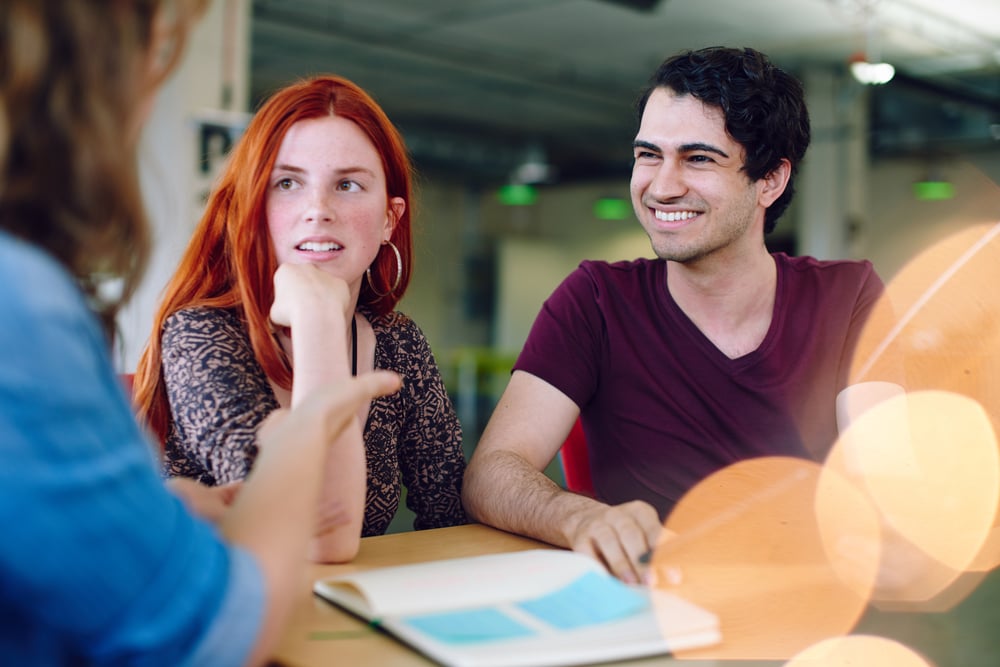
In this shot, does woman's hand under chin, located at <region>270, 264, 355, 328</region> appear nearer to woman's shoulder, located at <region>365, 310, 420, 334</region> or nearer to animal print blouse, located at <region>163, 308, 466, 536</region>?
animal print blouse, located at <region>163, 308, 466, 536</region>

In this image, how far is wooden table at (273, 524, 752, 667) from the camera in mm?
929

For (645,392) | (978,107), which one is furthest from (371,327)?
(978,107)

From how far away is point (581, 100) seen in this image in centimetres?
1168

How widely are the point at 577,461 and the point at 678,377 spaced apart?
0.33 meters

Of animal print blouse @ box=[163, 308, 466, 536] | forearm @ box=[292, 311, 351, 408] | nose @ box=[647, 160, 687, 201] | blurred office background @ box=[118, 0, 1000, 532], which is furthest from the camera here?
blurred office background @ box=[118, 0, 1000, 532]

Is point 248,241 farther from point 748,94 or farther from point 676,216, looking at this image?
point 748,94

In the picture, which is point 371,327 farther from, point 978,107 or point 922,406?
point 978,107

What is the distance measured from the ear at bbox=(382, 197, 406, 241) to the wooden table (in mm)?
657

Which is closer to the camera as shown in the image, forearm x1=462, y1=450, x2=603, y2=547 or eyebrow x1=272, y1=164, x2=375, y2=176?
forearm x1=462, y1=450, x2=603, y2=547

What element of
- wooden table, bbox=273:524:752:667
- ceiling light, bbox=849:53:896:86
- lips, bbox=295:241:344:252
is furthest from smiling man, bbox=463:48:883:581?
ceiling light, bbox=849:53:896:86

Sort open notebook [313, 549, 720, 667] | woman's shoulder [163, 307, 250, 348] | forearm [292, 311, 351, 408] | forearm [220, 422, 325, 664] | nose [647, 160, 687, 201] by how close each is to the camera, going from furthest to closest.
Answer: nose [647, 160, 687, 201]
woman's shoulder [163, 307, 250, 348]
forearm [292, 311, 351, 408]
open notebook [313, 549, 720, 667]
forearm [220, 422, 325, 664]

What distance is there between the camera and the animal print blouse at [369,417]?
1.34 m

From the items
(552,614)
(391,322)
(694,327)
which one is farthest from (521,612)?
(694,327)

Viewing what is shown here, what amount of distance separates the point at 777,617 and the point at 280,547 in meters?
0.66
